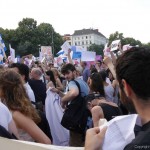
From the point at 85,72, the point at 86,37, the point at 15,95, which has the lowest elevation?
the point at 85,72

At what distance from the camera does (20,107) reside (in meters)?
3.11

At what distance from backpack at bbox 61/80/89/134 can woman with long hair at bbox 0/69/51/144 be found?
193 cm

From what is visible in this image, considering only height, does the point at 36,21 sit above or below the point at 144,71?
above

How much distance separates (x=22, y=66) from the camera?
5.19 meters

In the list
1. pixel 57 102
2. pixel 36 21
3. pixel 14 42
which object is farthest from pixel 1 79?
pixel 36 21

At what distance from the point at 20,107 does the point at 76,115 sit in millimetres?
2135

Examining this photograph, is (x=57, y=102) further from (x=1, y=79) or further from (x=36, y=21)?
(x=36, y=21)

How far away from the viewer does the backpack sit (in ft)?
16.8

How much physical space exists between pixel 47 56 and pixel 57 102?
12.7 meters

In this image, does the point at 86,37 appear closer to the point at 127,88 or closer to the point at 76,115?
the point at 76,115

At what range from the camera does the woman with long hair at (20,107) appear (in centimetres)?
303

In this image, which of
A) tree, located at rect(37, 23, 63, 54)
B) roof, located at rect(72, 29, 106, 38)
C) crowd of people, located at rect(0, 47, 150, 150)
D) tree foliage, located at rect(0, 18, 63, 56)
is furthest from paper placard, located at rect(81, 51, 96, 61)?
roof, located at rect(72, 29, 106, 38)

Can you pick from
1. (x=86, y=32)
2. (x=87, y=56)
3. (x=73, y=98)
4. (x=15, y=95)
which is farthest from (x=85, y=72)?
(x=86, y=32)

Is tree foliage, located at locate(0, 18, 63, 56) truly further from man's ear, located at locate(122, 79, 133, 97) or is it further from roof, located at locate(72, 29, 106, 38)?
man's ear, located at locate(122, 79, 133, 97)
